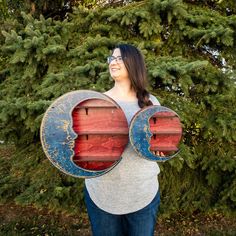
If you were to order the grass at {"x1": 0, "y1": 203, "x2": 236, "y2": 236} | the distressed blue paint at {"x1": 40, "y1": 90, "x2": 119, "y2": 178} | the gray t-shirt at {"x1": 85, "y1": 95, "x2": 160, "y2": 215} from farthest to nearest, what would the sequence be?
Answer: 1. the grass at {"x1": 0, "y1": 203, "x2": 236, "y2": 236}
2. the gray t-shirt at {"x1": 85, "y1": 95, "x2": 160, "y2": 215}
3. the distressed blue paint at {"x1": 40, "y1": 90, "x2": 119, "y2": 178}

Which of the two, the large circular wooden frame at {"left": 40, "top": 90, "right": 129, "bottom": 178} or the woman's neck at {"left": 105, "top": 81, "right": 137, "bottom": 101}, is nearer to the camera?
the large circular wooden frame at {"left": 40, "top": 90, "right": 129, "bottom": 178}

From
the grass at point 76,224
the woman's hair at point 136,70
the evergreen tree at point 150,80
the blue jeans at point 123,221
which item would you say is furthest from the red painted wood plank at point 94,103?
the grass at point 76,224

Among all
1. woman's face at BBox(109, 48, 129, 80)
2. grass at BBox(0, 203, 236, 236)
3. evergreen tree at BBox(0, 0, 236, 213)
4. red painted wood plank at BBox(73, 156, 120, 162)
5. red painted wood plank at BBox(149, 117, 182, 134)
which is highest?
woman's face at BBox(109, 48, 129, 80)

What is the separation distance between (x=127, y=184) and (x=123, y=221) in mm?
252

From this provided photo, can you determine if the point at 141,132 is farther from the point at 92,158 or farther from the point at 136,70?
the point at 136,70

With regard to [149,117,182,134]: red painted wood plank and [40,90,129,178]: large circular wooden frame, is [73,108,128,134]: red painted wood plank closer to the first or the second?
[40,90,129,178]: large circular wooden frame

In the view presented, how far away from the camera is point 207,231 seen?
12.9ft

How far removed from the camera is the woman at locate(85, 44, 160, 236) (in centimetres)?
180

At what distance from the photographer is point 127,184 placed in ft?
5.90

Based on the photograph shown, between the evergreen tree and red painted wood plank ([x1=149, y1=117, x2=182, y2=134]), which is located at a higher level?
red painted wood plank ([x1=149, y1=117, x2=182, y2=134])

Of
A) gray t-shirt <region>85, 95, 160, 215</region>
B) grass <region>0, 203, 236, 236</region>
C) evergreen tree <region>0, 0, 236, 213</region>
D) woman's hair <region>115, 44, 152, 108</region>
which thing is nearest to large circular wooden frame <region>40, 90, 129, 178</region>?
gray t-shirt <region>85, 95, 160, 215</region>

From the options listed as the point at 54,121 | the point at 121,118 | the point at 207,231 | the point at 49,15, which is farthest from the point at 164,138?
the point at 49,15

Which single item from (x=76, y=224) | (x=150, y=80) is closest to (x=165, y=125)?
(x=150, y=80)

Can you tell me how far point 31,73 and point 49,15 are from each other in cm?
135
